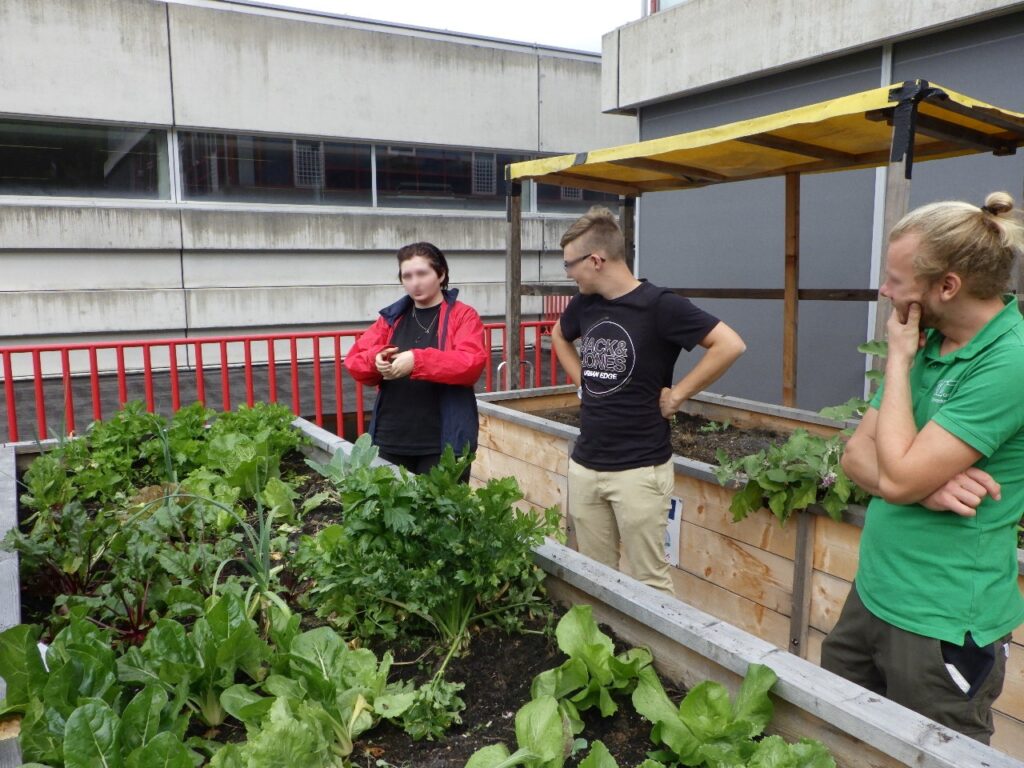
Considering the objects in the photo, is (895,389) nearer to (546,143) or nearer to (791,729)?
(791,729)

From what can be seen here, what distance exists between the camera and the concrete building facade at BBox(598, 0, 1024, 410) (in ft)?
18.7

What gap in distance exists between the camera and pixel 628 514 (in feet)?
11.3

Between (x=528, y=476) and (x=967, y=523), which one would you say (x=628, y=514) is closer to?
(x=528, y=476)

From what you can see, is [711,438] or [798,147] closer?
[798,147]

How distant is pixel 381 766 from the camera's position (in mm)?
1625

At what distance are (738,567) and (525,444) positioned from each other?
5.68ft

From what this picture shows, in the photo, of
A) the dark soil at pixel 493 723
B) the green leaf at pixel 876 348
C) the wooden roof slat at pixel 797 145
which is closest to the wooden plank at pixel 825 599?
the green leaf at pixel 876 348

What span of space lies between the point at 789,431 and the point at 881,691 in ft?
10.5

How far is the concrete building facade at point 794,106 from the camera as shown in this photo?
18.7 ft

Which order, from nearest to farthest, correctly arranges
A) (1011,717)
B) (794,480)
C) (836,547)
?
1. (1011,717)
2. (836,547)
3. (794,480)

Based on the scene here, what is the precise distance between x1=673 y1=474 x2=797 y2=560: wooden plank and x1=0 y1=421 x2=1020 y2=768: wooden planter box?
137 centimetres

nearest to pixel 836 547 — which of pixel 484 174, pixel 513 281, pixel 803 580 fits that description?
pixel 803 580

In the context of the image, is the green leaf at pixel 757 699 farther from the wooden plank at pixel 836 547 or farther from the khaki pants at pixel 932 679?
the wooden plank at pixel 836 547

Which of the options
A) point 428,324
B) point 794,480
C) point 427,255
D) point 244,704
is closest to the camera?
point 244,704
